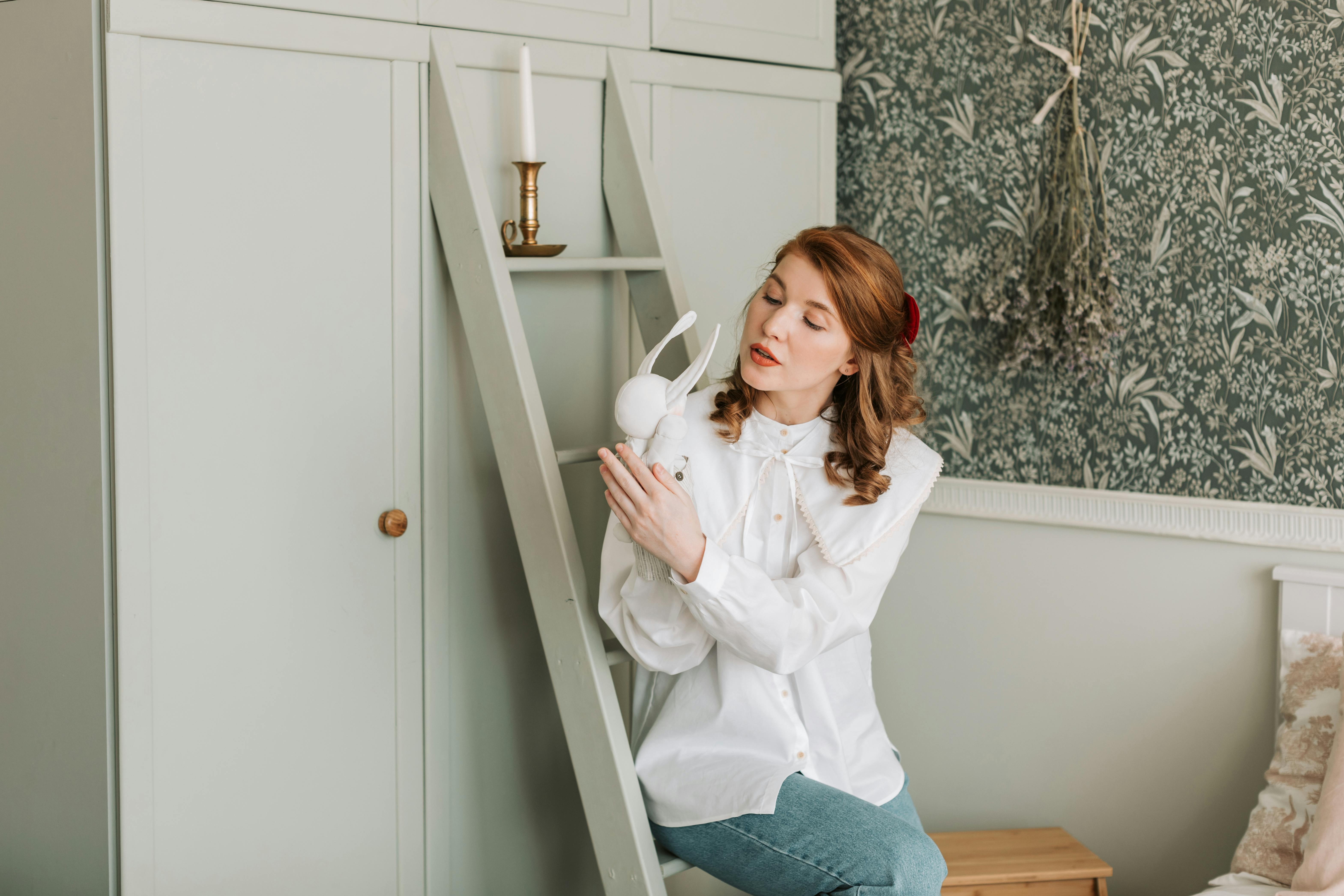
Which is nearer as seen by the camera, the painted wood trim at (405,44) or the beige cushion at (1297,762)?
the painted wood trim at (405,44)

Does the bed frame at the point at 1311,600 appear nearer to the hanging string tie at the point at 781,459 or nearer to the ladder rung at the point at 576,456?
the hanging string tie at the point at 781,459

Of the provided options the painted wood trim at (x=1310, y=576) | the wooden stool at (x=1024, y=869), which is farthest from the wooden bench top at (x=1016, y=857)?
the painted wood trim at (x=1310, y=576)

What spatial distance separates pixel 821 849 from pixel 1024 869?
0.70 m

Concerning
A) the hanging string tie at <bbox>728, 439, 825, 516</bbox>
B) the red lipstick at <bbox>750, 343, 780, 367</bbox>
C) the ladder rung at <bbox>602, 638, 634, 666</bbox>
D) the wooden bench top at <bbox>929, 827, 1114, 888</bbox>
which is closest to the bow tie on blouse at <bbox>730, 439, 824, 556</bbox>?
the hanging string tie at <bbox>728, 439, 825, 516</bbox>

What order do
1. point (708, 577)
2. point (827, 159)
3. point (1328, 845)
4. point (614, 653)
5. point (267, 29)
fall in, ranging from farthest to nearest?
point (827, 159)
point (614, 653)
point (267, 29)
point (1328, 845)
point (708, 577)

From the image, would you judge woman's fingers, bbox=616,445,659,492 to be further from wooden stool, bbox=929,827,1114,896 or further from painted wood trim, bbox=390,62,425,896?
wooden stool, bbox=929,827,1114,896

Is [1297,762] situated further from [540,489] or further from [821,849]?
[540,489]

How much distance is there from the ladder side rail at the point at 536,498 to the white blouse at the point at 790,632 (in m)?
0.06

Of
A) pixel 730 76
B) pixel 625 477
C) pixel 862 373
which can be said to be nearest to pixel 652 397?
pixel 625 477

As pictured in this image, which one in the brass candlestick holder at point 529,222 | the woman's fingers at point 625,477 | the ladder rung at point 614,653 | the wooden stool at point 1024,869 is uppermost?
the brass candlestick holder at point 529,222

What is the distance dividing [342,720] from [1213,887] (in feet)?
4.83

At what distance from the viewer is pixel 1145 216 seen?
218 centimetres

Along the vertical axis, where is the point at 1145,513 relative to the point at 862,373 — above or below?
below

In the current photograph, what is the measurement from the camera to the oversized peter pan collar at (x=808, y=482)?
1.71m
